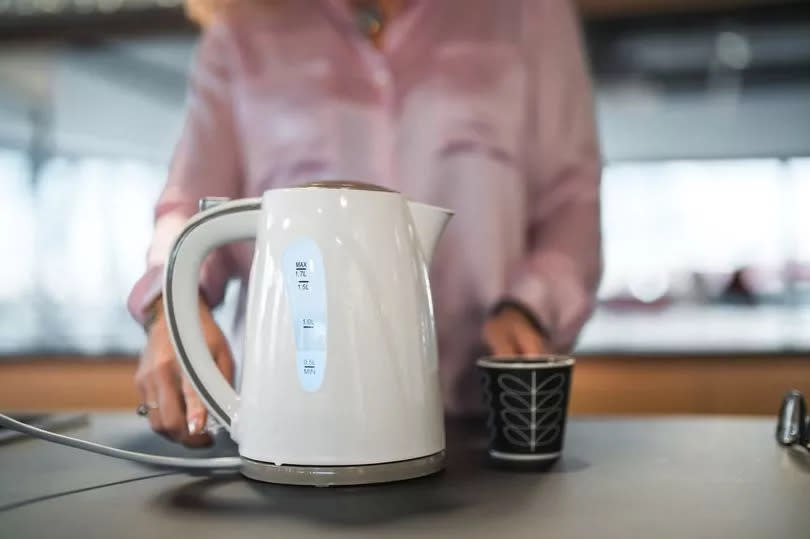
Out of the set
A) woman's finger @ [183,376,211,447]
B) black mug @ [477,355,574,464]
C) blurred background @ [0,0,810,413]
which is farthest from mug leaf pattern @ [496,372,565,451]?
blurred background @ [0,0,810,413]

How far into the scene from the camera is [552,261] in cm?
95

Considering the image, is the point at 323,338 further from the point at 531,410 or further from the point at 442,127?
the point at 442,127

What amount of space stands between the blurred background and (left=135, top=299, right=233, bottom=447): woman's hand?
0.99 metres

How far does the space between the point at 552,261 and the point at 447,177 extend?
0.17 meters

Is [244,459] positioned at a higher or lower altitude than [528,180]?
lower

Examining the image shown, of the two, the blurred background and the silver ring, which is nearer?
the silver ring

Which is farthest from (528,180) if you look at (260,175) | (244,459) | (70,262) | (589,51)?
(70,262)

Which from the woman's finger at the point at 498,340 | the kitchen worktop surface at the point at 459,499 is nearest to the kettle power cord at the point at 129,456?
the kitchen worktop surface at the point at 459,499

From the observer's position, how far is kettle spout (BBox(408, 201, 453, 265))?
570mm

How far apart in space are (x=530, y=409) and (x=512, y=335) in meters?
0.22

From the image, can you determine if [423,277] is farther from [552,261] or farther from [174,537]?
[552,261]

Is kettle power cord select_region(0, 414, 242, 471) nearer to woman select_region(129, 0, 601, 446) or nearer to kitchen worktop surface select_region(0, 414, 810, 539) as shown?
kitchen worktop surface select_region(0, 414, 810, 539)

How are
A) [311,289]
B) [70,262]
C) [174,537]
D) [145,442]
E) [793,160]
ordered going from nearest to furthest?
1. [174,537]
2. [311,289]
3. [145,442]
4. [793,160]
5. [70,262]

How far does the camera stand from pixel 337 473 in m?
0.49
